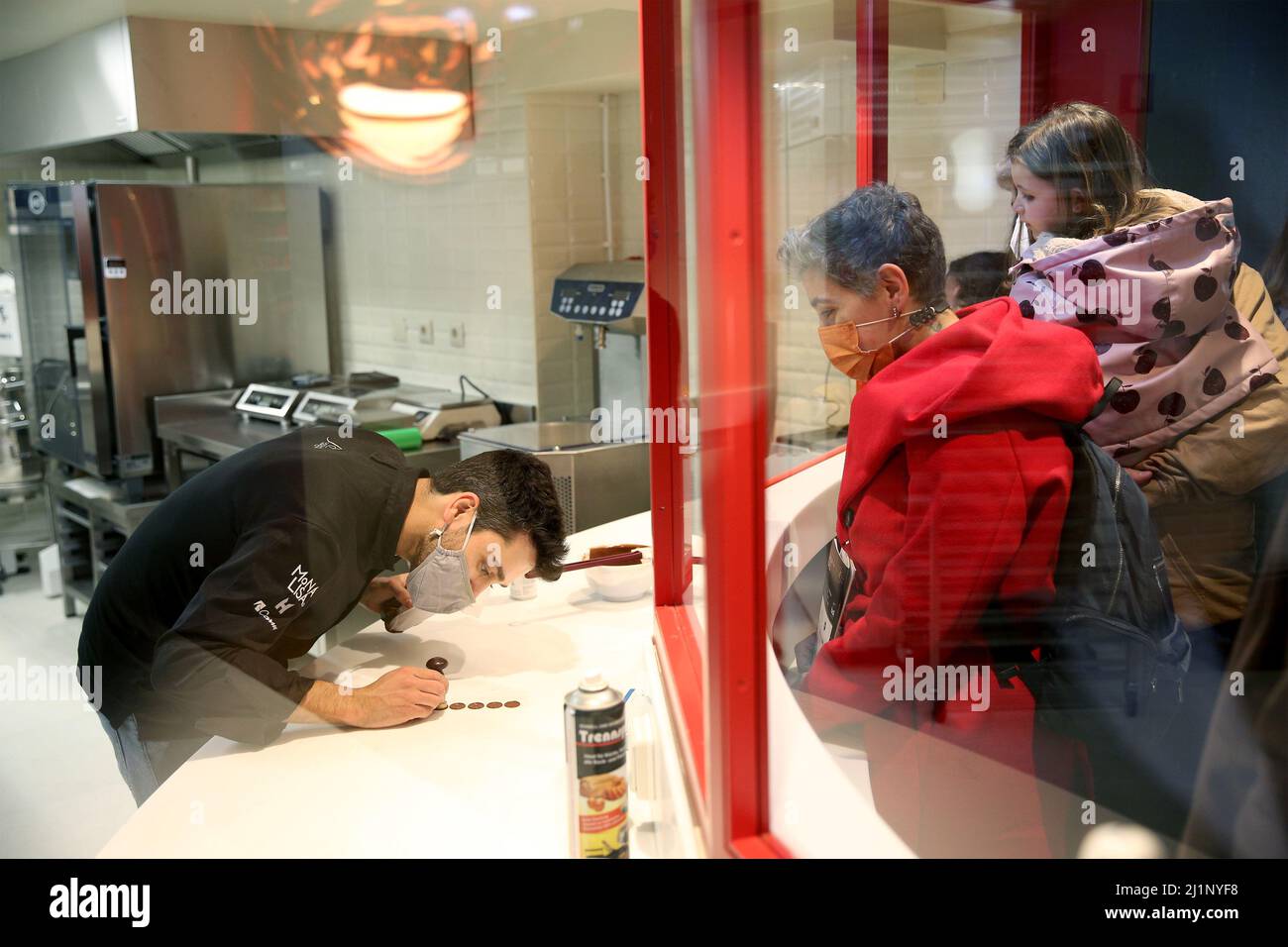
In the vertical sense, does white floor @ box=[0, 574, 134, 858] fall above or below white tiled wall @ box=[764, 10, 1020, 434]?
below

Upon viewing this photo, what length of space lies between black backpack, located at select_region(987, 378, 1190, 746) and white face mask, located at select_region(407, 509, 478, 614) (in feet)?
3.06

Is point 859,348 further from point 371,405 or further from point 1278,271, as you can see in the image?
point 371,405

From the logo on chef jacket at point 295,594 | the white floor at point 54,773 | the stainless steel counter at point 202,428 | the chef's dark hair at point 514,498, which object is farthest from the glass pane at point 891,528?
the stainless steel counter at point 202,428

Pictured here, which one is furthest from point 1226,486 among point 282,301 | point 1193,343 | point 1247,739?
point 282,301

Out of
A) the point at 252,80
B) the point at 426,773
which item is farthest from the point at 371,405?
the point at 426,773

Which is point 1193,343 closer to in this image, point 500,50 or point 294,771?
point 294,771

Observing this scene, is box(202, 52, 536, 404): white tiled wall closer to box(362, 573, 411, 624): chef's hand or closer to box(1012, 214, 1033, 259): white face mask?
box(362, 573, 411, 624): chef's hand

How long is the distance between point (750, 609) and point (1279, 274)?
2.77 feet

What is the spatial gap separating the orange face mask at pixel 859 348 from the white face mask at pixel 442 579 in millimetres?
704

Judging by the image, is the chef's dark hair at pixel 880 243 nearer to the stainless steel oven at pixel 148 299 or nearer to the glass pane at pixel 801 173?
the glass pane at pixel 801 173

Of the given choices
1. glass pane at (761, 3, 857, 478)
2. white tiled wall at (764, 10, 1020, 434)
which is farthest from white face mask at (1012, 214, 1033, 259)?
glass pane at (761, 3, 857, 478)

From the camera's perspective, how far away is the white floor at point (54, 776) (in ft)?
8.90

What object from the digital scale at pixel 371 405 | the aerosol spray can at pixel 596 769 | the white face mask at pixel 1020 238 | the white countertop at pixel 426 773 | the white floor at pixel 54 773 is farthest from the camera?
the digital scale at pixel 371 405

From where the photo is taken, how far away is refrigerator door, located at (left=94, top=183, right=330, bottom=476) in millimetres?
3641
